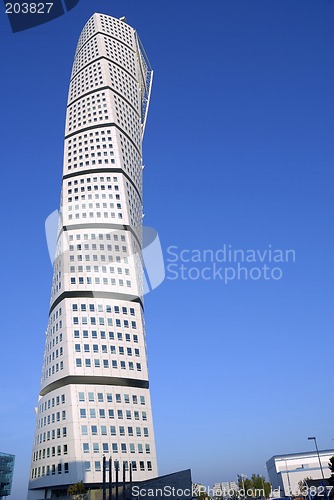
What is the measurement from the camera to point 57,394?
66062mm

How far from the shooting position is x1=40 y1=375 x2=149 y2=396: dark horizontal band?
65688mm

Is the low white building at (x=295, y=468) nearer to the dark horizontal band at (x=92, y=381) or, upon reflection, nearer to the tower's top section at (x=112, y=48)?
the dark horizontal band at (x=92, y=381)

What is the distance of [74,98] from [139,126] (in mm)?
15460

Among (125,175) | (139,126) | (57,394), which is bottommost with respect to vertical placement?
(57,394)

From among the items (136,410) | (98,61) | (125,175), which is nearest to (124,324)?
(136,410)

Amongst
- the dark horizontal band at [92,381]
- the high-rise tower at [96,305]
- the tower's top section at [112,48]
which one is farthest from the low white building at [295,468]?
the tower's top section at [112,48]

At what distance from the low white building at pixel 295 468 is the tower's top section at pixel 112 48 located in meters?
91.9

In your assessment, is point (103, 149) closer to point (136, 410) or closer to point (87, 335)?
point (87, 335)

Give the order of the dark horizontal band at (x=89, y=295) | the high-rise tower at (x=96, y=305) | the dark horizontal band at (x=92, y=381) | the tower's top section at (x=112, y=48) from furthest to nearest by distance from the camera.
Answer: the tower's top section at (x=112, y=48)
the dark horizontal band at (x=89, y=295)
the dark horizontal band at (x=92, y=381)
the high-rise tower at (x=96, y=305)

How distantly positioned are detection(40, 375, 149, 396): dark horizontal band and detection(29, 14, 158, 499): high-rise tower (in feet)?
0.48

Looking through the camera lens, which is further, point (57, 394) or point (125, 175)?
point (125, 175)

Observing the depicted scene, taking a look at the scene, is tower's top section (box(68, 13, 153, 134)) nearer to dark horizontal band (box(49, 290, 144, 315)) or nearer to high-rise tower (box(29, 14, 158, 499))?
high-rise tower (box(29, 14, 158, 499))

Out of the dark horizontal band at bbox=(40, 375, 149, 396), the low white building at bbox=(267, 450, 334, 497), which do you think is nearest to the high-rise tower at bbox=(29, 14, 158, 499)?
the dark horizontal band at bbox=(40, 375, 149, 396)

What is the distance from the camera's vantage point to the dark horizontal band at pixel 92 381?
65688 mm
